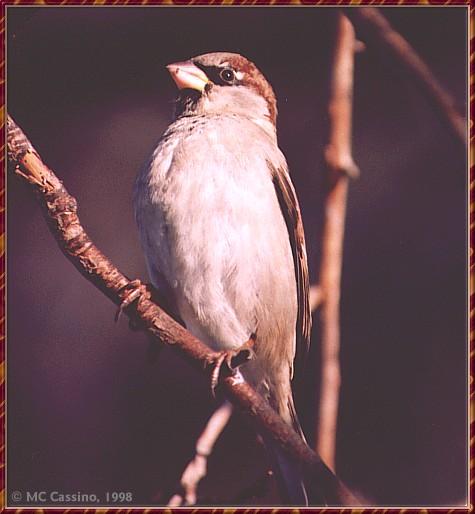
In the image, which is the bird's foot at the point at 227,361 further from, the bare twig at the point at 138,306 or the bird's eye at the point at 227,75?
the bird's eye at the point at 227,75

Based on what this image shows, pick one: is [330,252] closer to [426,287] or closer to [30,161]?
[426,287]

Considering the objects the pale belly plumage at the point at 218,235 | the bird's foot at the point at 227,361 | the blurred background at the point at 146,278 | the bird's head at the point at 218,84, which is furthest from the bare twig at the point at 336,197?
the bird's foot at the point at 227,361

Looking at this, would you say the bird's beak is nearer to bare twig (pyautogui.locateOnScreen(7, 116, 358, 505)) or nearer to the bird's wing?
the bird's wing

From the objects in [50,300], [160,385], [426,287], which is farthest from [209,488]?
[426,287]

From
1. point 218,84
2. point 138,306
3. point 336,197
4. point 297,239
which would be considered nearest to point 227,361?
point 138,306

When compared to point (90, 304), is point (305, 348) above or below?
below

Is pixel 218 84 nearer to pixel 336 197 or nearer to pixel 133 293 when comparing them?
pixel 336 197
